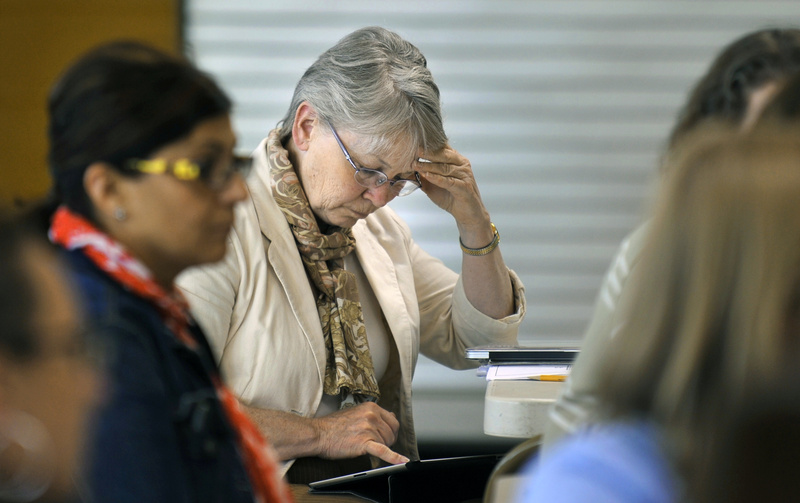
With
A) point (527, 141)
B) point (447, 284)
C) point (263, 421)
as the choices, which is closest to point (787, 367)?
point (263, 421)

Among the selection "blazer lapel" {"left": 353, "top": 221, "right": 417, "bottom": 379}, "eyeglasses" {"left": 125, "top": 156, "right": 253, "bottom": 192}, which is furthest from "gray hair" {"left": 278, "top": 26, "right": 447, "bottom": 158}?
"eyeglasses" {"left": 125, "top": 156, "right": 253, "bottom": 192}

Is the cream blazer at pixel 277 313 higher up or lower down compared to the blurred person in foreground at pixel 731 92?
lower down

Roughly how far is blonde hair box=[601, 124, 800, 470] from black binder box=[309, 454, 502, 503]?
1.03 meters

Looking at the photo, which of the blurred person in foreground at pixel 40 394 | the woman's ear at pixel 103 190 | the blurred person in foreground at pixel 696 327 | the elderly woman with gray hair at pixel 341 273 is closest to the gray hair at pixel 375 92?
the elderly woman with gray hair at pixel 341 273

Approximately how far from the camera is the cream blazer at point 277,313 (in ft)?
6.72

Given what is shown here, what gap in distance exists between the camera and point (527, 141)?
12.6ft

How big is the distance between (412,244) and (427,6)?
1.43 meters

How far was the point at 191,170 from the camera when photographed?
1.08 m

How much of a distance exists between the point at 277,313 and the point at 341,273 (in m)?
0.26

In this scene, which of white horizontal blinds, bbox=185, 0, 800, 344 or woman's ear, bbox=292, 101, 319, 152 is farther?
white horizontal blinds, bbox=185, 0, 800, 344

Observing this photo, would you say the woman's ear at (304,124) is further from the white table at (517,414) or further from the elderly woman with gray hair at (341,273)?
the white table at (517,414)

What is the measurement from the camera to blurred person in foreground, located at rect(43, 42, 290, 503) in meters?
0.96

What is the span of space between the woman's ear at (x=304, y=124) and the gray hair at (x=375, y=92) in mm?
22

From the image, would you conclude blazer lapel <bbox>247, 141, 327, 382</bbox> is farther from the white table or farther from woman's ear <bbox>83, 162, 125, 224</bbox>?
woman's ear <bbox>83, 162, 125, 224</bbox>
